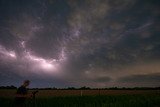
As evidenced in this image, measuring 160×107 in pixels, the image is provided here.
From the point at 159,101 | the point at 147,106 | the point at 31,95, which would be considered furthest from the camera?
the point at 159,101

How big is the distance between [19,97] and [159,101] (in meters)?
18.9

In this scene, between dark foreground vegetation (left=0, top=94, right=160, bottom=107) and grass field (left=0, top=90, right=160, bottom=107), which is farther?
grass field (left=0, top=90, right=160, bottom=107)

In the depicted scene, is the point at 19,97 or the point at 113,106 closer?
the point at 19,97

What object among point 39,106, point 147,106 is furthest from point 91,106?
point 147,106

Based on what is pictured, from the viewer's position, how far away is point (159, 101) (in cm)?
2511

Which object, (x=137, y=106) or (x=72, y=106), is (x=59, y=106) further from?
(x=137, y=106)

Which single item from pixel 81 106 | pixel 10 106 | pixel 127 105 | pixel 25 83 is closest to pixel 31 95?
pixel 25 83

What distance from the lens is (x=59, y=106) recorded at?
1922 cm

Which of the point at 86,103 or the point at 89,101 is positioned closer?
the point at 86,103

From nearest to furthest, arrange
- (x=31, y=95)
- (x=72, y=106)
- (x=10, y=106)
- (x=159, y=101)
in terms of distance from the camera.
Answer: (x=31, y=95)
(x=10, y=106)
(x=72, y=106)
(x=159, y=101)

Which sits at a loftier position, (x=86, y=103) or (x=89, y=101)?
(x=89, y=101)

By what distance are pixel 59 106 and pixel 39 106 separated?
5.88 ft

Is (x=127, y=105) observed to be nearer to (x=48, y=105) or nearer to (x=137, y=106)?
(x=137, y=106)

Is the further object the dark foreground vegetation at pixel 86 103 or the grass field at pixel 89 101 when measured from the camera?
the grass field at pixel 89 101
